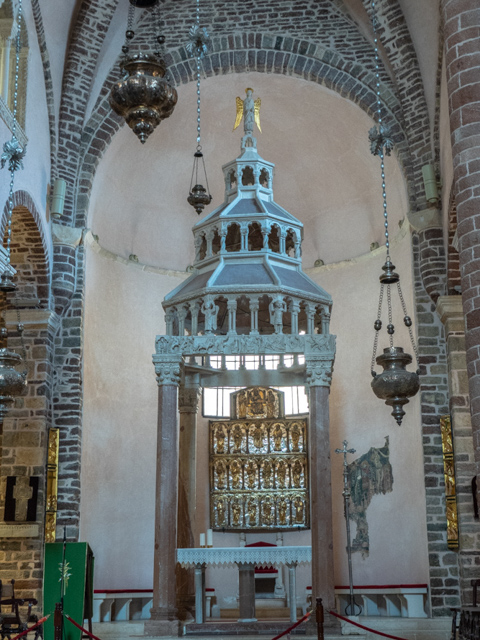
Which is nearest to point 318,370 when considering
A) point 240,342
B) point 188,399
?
point 240,342

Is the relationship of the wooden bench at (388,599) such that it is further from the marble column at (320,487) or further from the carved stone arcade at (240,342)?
the carved stone arcade at (240,342)

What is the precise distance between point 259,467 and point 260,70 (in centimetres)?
668

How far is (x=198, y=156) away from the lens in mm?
11211

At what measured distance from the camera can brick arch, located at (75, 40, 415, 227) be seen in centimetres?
1390

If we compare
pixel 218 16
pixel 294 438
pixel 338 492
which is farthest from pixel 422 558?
pixel 218 16

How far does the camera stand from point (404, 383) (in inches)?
367

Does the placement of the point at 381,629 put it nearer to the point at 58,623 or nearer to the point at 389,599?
the point at 389,599

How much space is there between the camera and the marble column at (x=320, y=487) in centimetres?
1009

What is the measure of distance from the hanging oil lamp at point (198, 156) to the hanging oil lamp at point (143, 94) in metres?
1.84

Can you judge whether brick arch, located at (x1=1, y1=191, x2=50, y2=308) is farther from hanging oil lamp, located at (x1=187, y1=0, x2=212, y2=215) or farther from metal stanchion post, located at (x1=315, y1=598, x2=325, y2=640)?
metal stanchion post, located at (x1=315, y1=598, x2=325, y2=640)

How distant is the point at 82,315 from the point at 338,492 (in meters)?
5.23

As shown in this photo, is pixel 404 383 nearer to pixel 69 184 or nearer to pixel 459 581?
pixel 459 581

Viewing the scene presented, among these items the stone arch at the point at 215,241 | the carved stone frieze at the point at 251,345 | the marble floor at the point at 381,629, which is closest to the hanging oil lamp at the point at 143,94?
the carved stone frieze at the point at 251,345

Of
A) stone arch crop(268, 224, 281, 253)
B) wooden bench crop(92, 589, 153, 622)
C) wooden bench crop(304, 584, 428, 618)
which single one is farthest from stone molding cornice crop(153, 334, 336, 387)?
wooden bench crop(92, 589, 153, 622)
